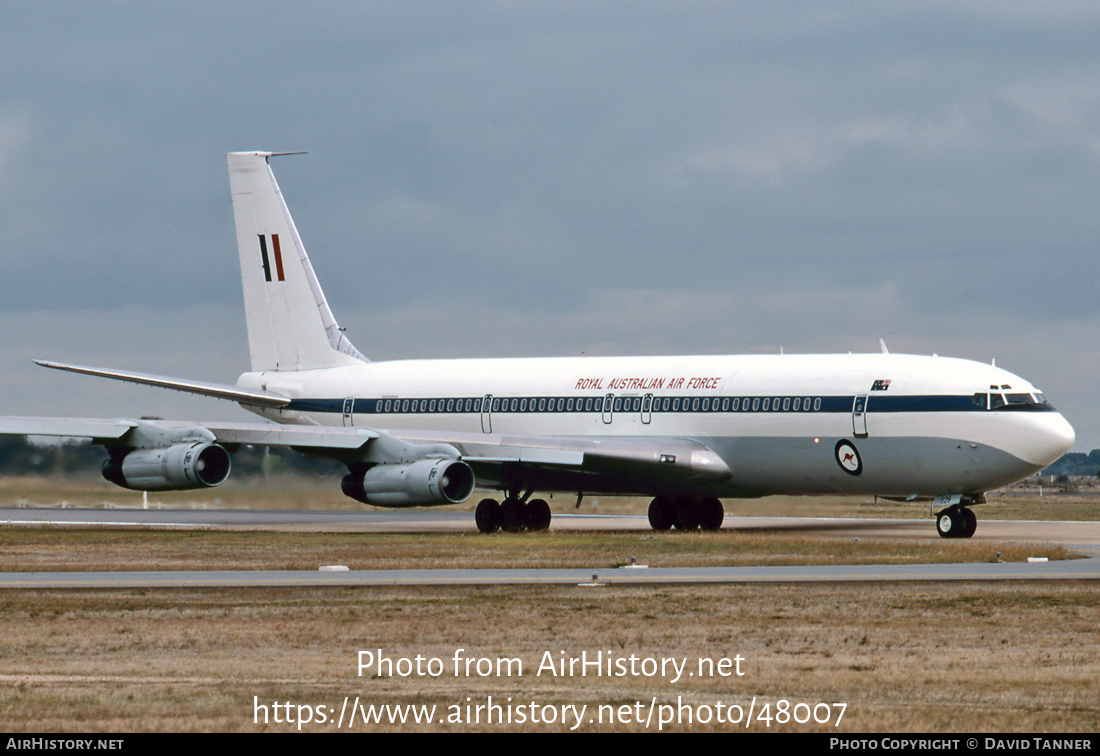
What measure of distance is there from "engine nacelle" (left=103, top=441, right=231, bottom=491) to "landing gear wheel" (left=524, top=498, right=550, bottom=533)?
962 centimetres

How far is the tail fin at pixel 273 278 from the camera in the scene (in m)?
56.1

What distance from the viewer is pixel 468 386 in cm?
5081

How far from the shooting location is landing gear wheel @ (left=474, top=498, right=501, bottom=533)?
46.9 metres

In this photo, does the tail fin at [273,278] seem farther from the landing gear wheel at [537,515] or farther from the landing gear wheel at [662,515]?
the landing gear wheel at [662,515]

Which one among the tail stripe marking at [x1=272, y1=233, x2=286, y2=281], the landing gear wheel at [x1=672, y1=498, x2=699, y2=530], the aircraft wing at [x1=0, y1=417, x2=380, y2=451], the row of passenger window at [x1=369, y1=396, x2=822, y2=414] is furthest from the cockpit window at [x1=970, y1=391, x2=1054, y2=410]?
the tail stripe marking at [x1=272, y1=233, x2=286, y2=281]

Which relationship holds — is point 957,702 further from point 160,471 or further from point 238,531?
point 238,531

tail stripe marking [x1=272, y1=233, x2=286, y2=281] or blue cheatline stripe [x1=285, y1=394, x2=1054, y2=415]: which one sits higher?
tail stripe marking [x1=272, y1=233, x2=286, y2=281]

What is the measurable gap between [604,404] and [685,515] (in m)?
4.19

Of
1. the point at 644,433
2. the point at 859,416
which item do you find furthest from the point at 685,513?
the point at 859,416

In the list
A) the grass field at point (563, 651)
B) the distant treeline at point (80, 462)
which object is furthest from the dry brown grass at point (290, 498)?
the grass field at point (563, 651)

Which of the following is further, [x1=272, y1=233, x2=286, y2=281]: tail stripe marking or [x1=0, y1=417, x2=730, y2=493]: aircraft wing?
[x1=272, y1=233, x2=286, y2=281]: tail stripe marking

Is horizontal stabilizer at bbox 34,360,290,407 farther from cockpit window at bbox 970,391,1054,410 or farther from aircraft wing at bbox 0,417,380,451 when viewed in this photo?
cockpit window at bbox 970,391,1054,410
